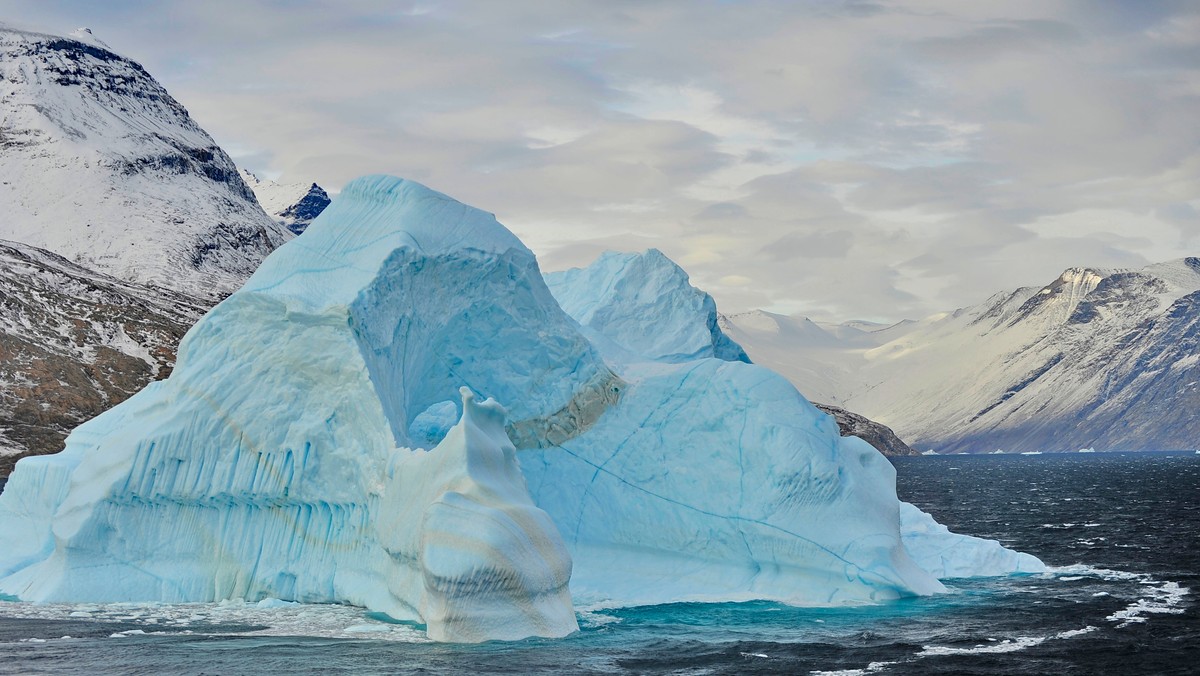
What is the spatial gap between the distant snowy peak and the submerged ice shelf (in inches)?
256

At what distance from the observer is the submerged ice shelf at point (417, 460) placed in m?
30.0

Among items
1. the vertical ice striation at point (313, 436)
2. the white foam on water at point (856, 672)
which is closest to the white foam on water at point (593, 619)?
the vertical ice striation at point (313, 436)

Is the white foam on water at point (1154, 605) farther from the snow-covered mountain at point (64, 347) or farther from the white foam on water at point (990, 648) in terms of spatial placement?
the snow-covered mountain at point (64, 347)

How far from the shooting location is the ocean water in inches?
926

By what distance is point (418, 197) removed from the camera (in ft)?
114

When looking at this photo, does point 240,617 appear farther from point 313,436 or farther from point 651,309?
point 651,309

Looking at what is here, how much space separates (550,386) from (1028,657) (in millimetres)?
15561

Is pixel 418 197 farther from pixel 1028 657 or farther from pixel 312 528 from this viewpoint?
pixel 1028 657

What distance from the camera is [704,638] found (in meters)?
26.5

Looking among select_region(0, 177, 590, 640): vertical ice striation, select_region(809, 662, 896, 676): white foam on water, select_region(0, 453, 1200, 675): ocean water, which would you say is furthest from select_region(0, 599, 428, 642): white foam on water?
select_region(809, 662, 896, 676): white foam on water

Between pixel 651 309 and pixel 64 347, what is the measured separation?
111 meters

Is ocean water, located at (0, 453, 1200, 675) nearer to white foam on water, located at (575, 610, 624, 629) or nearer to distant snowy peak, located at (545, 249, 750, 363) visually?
white foam on water, located at (575, 610, 624, 629)

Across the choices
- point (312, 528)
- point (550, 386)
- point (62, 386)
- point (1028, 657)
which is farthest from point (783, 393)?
point (62, 386)

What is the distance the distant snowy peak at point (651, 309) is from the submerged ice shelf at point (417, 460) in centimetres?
651
